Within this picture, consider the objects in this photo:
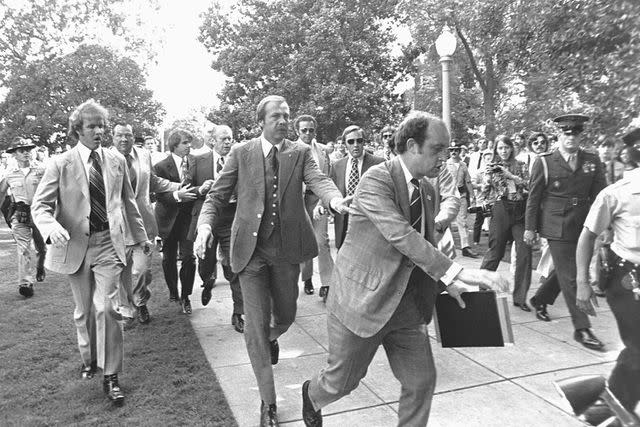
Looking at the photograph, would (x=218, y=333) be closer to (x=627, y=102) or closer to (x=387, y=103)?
(x=627, y=102)

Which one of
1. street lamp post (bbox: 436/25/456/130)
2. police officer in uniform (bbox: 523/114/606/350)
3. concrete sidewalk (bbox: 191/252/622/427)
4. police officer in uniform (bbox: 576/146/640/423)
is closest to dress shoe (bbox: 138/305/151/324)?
concrete sidewalk (bbox: 191/252/622/427)

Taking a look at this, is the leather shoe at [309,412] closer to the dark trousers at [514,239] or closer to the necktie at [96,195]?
the necktie at [96,195]

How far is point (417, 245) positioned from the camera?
2.63 m

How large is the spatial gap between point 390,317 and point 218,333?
348cm

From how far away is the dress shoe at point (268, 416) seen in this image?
3.62 metres

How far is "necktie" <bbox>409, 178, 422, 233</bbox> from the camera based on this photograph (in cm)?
287

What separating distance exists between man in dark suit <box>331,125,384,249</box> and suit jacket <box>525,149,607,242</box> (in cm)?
188

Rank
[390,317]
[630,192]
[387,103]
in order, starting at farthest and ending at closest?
[387,103] → [630,192] → [390,317]

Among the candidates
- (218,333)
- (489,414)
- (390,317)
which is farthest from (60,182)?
(489,414)

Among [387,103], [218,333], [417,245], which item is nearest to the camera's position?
Result: [417,245]

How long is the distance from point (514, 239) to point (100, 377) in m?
4.60

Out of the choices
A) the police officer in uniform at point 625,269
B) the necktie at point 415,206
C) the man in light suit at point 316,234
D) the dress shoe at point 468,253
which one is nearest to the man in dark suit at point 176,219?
the man in light suit at point 316,234

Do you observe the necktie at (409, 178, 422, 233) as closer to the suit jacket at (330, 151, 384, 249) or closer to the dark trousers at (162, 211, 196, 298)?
the suit jacket at (330, 151, 384, 249)

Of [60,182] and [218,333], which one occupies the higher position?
[60,182]
